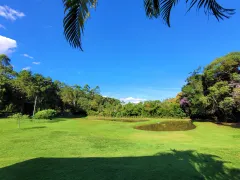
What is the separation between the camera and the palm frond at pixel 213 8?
2543mm

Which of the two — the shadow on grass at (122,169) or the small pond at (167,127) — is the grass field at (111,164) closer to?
the shadow on grass at (122,169)

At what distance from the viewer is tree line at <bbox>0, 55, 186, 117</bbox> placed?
80.0 ft

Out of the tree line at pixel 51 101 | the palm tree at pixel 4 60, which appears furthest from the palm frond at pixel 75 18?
the palm tree at pixel 4 60

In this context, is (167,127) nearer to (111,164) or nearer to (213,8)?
(111,164)

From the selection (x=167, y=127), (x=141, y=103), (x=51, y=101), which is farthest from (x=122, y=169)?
(x=51, y=101)

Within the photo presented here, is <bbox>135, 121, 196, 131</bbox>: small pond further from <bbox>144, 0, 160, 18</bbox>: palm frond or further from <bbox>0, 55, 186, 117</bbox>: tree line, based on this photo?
<bbox>144, 0, 160, 18</bbox>: palm frond

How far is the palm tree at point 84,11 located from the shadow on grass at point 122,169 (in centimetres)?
285

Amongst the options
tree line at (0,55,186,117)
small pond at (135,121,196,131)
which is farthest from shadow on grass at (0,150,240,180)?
tree line at (0,55,186,117)

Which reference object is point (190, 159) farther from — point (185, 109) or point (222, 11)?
point (185, 109)

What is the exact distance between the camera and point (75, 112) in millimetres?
32094

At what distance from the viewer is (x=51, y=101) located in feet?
96.1

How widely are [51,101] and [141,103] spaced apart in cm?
1553

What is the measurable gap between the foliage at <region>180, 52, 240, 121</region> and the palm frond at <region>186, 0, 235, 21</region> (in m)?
14.2

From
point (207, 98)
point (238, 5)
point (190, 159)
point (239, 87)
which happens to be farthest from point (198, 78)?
point (238, 5)
